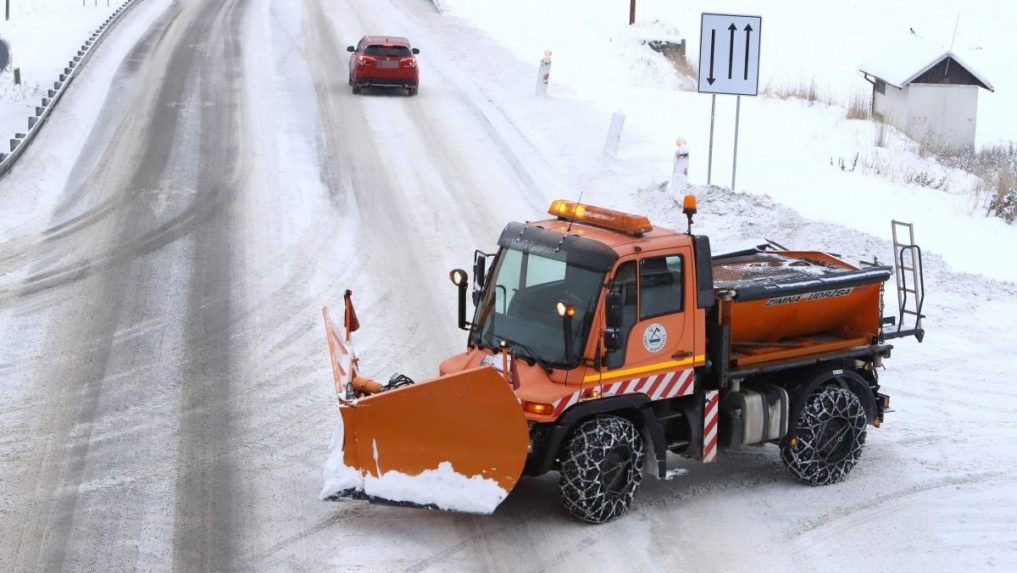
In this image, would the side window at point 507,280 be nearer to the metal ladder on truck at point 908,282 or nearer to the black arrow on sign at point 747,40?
the metal ladder on truck at point 908,282

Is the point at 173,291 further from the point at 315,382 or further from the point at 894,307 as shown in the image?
the point at 894,307

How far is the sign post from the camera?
17.7 m

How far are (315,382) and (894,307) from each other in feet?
24.3

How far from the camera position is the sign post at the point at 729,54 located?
58.0 ft

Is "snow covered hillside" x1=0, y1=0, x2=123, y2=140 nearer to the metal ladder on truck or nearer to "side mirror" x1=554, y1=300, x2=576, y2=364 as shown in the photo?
the metal ladder on truck

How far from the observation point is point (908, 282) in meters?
16.0

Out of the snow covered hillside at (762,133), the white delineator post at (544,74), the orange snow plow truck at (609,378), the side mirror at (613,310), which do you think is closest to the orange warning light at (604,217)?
the orange snow plow truck at (609,378)

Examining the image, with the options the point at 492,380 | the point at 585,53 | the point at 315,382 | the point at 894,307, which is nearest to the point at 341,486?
the point at 492,380

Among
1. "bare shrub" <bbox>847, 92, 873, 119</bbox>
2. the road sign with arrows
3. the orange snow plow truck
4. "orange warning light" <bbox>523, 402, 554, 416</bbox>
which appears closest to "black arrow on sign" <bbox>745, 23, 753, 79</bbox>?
the road sign with arrows

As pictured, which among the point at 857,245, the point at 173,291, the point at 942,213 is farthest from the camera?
the point at 942,213

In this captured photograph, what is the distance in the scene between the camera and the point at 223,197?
64.5 feet

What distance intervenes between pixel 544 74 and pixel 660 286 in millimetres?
16626

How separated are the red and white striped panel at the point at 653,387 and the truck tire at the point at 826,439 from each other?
1.27m

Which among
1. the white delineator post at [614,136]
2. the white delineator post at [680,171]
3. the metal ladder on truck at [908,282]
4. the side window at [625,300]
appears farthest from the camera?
the white delineator post at [614,136]
